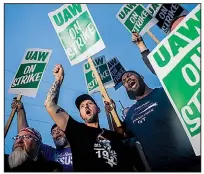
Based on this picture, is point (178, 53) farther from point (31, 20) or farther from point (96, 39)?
point (31, 20)

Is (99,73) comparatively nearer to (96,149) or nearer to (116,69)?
(116,69)

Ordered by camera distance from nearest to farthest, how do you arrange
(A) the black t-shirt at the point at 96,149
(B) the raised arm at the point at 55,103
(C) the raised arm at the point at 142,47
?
(A) the black t-shirt at the point at 96,149 → (B) the raised arm at the point at 55,103 → (C) the raised arm at the point at 142,47

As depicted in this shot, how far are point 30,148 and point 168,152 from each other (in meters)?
1.05

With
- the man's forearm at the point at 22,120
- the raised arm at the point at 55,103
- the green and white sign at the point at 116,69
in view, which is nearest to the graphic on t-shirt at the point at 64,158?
the raised arm at the point at 55,103

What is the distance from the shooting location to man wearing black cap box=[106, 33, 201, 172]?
7.36 ft

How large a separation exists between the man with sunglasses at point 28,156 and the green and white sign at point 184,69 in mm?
1032

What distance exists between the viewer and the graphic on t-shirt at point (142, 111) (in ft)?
7.77

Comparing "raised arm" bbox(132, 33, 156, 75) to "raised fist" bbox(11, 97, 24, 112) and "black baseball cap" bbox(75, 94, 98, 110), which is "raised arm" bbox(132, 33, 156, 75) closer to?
"black baseball cap" bbox(75, 94, 98, 110)

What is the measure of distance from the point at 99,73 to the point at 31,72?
57 centimetres

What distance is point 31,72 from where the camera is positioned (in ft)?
8.21


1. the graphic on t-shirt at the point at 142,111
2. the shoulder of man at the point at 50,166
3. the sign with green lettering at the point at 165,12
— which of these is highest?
the sign with green lettering at the point at 165,12

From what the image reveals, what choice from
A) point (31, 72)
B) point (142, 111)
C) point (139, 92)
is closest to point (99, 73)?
point (139, 92)

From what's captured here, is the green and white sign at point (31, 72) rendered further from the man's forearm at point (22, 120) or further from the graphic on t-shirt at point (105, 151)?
the graphic on t-shirt at point (105, 151)

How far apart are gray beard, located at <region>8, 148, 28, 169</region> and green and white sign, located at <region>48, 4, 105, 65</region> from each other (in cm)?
80
